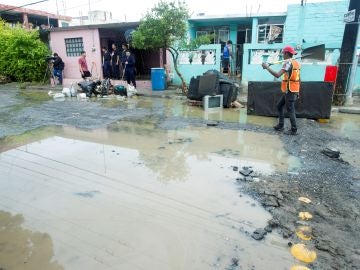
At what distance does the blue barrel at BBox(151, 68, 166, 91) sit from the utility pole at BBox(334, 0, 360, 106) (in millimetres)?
6843

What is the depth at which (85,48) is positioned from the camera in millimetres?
15875

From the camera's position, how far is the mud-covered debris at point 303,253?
8.88ft

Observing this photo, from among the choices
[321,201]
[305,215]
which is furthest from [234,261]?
[321,201]

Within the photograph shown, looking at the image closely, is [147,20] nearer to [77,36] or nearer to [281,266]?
[77,36]

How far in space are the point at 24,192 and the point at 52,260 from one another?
5.47ft

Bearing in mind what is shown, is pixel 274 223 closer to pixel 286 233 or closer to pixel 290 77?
pixel 286 233

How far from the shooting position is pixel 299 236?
3.03 m

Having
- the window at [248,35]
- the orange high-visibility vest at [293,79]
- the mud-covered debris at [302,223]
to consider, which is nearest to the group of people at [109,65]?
the window at [248,35]

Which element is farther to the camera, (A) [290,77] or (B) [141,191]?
(A) [290,77]

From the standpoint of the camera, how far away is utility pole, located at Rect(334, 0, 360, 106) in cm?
867

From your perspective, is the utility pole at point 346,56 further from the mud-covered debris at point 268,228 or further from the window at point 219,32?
the window at point 219,32

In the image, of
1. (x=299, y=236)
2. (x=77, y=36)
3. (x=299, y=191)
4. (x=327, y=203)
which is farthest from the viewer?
(x=77, y=36)

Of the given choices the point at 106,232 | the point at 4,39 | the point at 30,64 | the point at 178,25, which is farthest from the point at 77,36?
the point at 106,232

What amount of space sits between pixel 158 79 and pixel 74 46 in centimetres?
652
